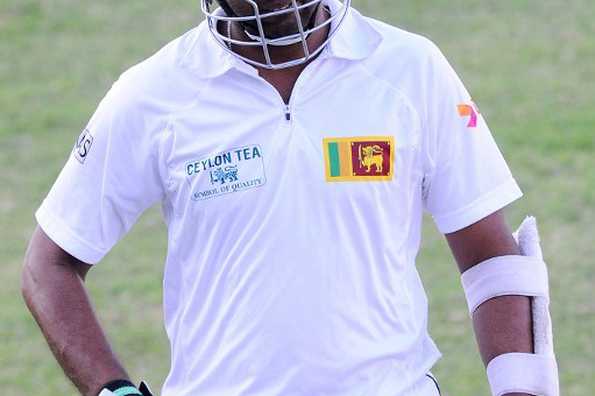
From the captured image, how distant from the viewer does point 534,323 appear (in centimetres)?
405

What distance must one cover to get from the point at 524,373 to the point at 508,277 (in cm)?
23

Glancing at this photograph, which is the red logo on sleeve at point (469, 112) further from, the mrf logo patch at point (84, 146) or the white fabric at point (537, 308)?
the mrf logo patch at point (84, 146)

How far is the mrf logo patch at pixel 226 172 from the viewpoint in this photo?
388 cm

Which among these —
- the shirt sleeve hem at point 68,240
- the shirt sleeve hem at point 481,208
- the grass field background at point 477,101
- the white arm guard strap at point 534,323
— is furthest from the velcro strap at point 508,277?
the grass field background at point 477,101

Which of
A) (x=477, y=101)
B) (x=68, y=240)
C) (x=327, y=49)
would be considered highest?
(x=327, y=49)

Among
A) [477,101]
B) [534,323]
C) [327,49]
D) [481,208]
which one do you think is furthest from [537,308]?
[477,101]

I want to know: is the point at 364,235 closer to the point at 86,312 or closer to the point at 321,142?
the point at 321,142

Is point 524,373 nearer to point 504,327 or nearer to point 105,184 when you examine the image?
point 504,327

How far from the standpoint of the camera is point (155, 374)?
795 centimetres

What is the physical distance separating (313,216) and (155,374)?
4.23 m

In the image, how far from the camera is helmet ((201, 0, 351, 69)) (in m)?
3.85

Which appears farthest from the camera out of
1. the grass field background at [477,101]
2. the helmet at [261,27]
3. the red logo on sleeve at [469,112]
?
the grass field background at [477,101]

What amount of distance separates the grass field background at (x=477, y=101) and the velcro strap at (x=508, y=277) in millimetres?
3643

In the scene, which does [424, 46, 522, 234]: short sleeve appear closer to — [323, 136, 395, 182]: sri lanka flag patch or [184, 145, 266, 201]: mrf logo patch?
[323, 136, 395, 182]: sri lanka flag patch
